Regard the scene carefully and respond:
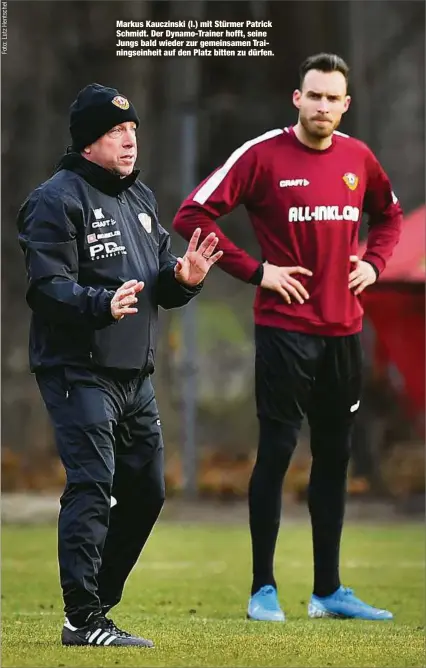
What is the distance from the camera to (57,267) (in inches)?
141

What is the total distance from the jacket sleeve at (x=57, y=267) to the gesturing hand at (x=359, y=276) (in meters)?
1.27

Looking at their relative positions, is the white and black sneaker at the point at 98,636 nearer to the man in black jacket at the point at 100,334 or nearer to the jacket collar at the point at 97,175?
the man in black jacket at the point at 100,334

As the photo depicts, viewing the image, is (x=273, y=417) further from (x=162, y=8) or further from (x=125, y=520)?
(x=162, y=8)

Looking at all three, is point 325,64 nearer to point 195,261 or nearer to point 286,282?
point 286,282

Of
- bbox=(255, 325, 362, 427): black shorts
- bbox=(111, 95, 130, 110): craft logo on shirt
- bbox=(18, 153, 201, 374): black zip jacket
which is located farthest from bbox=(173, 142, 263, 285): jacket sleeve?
bbox=(111, 95, 130, 110): craft logo on shirt

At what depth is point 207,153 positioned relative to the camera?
387 inches

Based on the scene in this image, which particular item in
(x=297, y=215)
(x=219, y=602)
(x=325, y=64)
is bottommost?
(x=219, y=602)

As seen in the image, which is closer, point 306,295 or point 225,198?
point 306,295

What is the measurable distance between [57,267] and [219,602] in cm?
196

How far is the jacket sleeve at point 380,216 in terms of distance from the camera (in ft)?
16.1

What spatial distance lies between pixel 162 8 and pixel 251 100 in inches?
98.2

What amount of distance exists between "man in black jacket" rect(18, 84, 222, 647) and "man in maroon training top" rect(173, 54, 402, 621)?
29.3 inches

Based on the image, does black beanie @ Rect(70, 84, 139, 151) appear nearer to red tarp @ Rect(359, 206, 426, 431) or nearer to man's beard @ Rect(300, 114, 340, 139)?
man's beard @ Rect(300, 114, 340, 139)

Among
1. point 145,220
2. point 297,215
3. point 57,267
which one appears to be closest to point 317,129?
point 297,215
